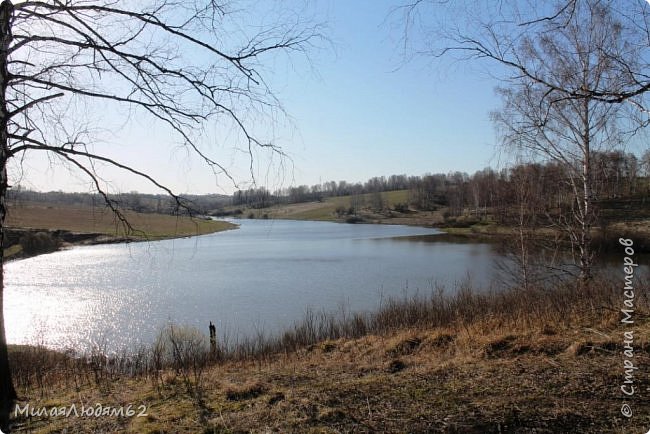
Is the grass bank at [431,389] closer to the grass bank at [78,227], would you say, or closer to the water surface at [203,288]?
the grass bank at [78,227]

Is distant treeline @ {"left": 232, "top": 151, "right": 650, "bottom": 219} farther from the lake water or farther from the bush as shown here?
the bush

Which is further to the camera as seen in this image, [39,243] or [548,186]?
[39,243]

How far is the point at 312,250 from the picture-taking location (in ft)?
139

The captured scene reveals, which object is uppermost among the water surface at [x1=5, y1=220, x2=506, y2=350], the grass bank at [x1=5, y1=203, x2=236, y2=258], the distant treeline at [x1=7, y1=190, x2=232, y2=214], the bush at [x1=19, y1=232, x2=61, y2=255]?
the distant treeline at [x1=7, y1=190, x2=232, y2=214]

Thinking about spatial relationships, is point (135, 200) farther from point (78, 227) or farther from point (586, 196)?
point (78, 227)

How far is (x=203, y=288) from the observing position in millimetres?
24453

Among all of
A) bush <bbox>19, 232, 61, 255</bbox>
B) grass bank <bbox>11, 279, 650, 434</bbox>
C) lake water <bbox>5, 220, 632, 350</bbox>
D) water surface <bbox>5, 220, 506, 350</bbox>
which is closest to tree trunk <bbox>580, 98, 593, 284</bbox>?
grass bank <bbox>11, 279, 650, 434</bbox>

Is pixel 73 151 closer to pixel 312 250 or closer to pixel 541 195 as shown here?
pixel 541 195

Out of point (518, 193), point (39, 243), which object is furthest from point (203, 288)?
point (39, 243)

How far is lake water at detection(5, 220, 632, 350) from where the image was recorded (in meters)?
17.5

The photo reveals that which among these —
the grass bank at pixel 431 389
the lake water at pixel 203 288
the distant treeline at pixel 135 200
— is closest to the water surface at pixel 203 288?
the lake water at pixel 203 288

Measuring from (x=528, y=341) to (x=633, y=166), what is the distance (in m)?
4.88

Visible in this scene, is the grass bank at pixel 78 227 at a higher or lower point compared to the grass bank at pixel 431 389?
higher

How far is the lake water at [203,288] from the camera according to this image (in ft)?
57.5
